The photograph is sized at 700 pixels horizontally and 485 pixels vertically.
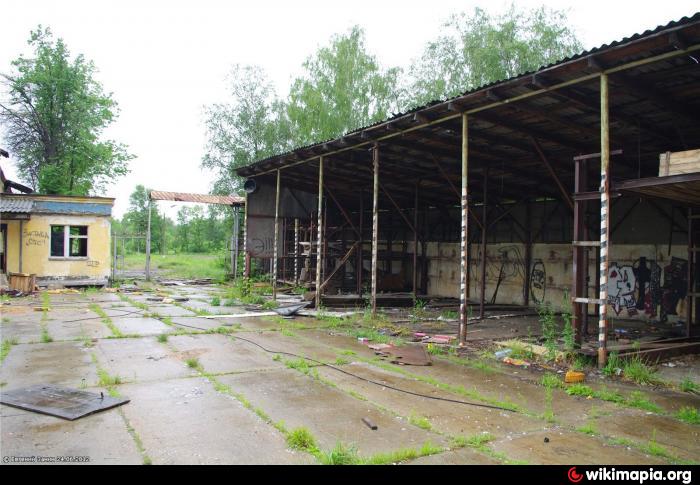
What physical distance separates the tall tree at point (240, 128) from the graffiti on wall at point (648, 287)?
2243 cm

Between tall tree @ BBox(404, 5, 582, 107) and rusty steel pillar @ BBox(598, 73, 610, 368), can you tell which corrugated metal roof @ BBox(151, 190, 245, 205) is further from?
rusty steel pillar @ BBox(598, 73, 610, 368)

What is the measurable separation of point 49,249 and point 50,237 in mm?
453

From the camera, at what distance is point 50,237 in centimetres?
1744

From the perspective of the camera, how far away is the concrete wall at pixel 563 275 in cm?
1140

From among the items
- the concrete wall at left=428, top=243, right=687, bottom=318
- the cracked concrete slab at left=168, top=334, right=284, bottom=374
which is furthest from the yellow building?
the concrete wall at left=428, top=243, right=687, bottom=318

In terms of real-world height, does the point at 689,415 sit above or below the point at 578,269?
below

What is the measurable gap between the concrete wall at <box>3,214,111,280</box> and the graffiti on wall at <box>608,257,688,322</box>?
17588 millimetres

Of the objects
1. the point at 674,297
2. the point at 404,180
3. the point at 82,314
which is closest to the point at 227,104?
the point at 404,180

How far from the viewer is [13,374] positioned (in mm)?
5969

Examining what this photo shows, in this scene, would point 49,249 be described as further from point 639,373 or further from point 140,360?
point 639,373

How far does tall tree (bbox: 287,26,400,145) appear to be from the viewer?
27312 millimetres

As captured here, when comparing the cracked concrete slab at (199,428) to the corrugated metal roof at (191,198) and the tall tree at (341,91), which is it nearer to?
the corrugated metal roof at (191,198)

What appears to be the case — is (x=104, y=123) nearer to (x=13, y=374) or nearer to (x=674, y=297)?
(x=13, y=374)
